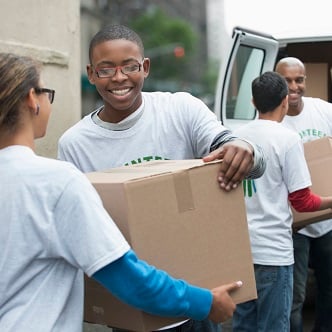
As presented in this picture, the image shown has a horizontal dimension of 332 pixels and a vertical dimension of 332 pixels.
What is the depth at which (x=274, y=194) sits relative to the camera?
12.0 ft

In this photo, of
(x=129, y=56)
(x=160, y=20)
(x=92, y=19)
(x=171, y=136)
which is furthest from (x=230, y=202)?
(x=160, y=20)

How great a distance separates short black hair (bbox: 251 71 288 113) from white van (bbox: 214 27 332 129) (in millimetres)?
1464

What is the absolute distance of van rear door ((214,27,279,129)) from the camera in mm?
5434

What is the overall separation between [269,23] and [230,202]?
12.1 feet

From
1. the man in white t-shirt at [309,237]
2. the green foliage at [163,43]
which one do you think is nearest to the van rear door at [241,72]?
the man in white t-shirt at [309,237]

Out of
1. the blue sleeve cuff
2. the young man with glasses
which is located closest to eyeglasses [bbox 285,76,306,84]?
the young man with glasses

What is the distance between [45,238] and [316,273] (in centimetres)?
294

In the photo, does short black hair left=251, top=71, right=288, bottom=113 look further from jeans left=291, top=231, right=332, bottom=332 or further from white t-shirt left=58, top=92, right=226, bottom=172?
white t-shirt left=58, top=92, right=226, bottom=172

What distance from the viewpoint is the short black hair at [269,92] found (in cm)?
379

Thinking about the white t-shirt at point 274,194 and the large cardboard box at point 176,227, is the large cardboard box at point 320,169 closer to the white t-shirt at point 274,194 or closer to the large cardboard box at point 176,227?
the white t-shirt at point 274,194

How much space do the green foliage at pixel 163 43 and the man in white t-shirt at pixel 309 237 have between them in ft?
176

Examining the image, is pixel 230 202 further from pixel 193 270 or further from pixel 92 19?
pixel 92 19

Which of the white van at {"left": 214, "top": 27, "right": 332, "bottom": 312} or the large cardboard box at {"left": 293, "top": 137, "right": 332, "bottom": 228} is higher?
the white van at {"left": 214, "top": 27, "right": 332, "bottom": 312}

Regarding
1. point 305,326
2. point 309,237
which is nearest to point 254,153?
point 309,237
